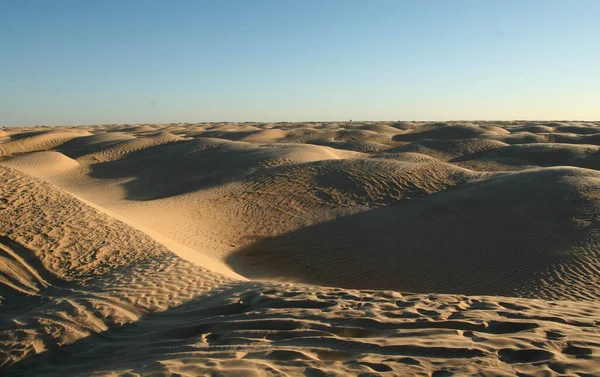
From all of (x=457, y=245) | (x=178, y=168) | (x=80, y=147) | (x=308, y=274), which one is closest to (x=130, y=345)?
(x=308, y=274)

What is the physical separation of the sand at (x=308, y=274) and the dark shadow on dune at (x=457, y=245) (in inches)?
1.9

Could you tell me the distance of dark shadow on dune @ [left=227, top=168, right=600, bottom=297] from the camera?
356 inches

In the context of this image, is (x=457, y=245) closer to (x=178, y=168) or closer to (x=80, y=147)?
(x=178, y=168)

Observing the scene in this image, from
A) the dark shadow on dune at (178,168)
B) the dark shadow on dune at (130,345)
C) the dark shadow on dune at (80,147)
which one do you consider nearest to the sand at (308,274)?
the dark shadow on dune at (130,345)

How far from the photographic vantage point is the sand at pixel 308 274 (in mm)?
4270

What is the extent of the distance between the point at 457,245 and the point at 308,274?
349 cm

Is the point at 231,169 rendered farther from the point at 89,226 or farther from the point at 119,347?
the point at 119,347

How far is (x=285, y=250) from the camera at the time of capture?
11180 mm

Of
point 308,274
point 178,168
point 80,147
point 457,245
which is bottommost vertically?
point 308,274

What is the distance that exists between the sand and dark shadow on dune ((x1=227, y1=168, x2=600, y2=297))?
0.05 m

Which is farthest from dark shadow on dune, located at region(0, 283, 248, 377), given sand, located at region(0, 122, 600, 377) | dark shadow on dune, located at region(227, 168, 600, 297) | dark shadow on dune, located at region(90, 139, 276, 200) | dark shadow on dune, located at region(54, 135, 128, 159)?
dark shadow on dune, located at region(54, 135, 128, 159)

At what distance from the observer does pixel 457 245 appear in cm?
1048

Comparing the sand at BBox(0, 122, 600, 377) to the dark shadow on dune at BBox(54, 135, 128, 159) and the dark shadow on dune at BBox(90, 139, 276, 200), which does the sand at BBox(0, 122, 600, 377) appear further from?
the dark shadow on dune at BBox(54, 135, 128, 159)

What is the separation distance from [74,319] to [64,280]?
1.77 meters
